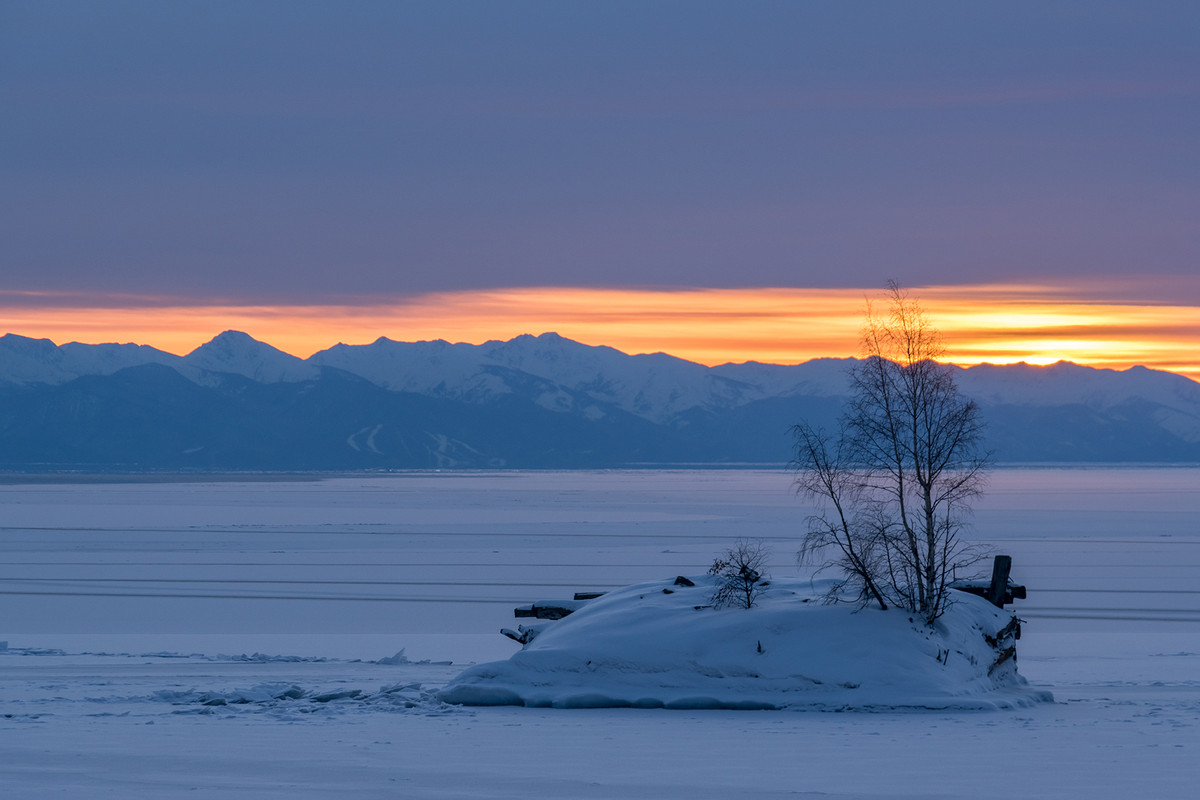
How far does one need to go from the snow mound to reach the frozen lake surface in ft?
1.61

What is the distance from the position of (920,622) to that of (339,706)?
7353 mm

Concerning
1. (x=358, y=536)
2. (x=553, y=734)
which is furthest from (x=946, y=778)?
(x=358, y=536)

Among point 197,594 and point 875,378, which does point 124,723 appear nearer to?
point 875,378

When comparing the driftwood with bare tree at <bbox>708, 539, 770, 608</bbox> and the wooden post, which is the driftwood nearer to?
the wooden post

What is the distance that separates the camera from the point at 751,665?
15945 millimetres

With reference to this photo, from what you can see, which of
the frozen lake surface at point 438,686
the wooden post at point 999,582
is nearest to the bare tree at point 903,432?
the wooden post at point 999,582

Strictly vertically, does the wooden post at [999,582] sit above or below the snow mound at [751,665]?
above

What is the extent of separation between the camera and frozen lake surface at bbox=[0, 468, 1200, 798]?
11328 millimetres

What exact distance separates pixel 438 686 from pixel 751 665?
413 centimetres

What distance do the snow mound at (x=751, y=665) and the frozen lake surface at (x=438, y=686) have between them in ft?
1.61

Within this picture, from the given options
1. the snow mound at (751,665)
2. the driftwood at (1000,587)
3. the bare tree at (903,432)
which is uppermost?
the bare tree at (903,432)

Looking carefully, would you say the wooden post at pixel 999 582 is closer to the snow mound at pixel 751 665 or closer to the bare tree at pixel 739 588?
the snow mound at pixel 751 665

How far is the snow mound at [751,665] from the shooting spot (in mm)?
15617

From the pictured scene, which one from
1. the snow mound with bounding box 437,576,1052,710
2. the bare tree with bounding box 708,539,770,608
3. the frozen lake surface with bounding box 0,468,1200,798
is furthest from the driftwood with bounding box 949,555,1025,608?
the bare tree with bounding box 708,539,770,608
